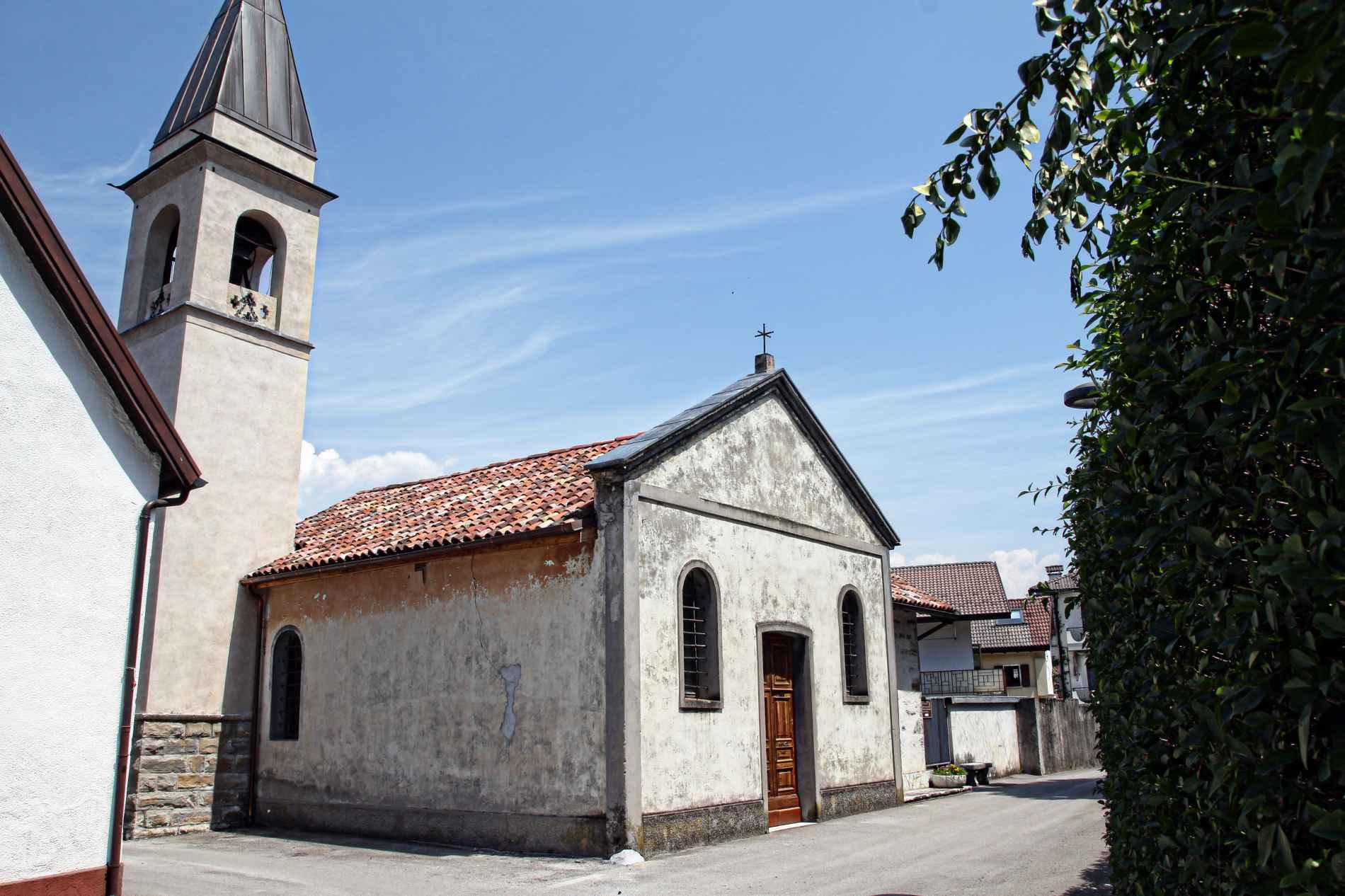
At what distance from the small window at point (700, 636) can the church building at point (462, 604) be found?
4 centimetres

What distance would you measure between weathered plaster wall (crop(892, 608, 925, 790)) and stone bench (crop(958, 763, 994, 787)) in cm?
148

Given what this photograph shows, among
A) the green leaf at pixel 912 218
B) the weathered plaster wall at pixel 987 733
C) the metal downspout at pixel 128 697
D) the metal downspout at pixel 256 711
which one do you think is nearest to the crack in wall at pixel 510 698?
the metal downspout at pixel 128 697

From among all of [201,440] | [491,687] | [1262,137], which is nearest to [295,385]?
[201,440]

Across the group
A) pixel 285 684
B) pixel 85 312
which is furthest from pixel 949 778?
pixel 85 312

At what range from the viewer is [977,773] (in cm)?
2105

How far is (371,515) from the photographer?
58.9 feet

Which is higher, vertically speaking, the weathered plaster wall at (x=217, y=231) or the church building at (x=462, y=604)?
the weathered plaster wall at (x=217, y=231)

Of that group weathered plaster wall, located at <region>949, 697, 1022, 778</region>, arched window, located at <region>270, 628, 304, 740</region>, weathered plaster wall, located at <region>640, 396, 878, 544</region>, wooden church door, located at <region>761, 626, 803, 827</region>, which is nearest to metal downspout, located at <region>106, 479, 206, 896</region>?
weathered plaster wall, located at <region>640, 396, 878, 544</region>

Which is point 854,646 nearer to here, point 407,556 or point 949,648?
point 407,556

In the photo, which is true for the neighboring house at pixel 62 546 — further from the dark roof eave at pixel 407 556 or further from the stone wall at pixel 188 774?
the stone wall at pixel 188 774

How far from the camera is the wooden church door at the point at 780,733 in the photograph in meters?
14.2

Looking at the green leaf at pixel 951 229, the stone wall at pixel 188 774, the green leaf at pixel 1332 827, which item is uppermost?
the green leaf at pixel 951 229

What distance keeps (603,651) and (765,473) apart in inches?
187

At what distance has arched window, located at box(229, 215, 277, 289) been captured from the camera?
17578 millimetres
